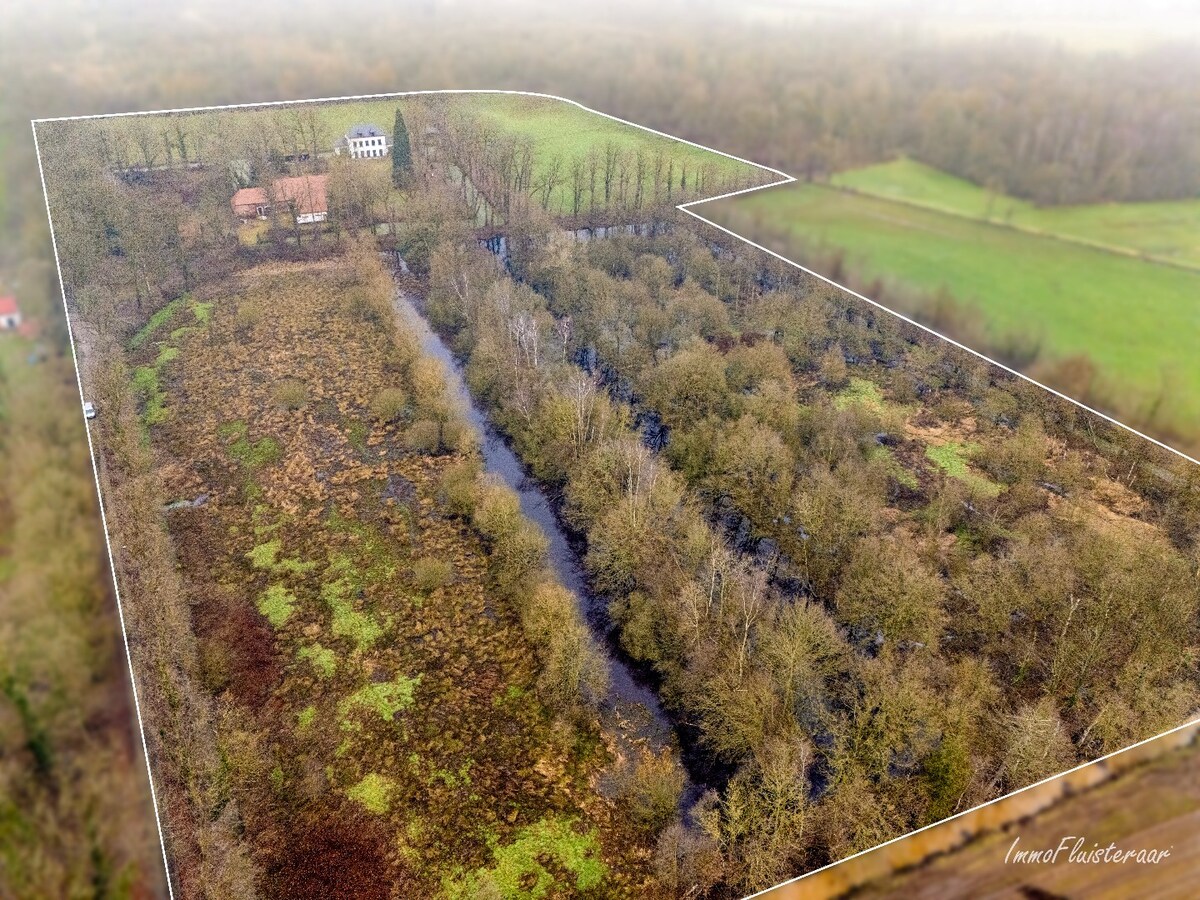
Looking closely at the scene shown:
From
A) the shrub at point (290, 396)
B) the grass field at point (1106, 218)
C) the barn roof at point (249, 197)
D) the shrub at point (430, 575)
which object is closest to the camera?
the grass field at point (1106, 218)

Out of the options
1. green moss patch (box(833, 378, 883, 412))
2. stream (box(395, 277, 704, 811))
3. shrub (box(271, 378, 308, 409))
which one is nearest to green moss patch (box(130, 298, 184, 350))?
shrub (box(271, 378, 308, 409))

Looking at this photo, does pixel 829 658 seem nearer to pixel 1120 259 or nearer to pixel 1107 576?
pixel 1107 576

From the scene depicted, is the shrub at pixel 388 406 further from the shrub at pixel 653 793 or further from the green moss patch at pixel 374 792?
the shrub at pixel 653 793

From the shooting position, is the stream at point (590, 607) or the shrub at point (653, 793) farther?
the stream at point (590, 607)

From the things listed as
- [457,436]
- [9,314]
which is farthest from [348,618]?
[9,314]

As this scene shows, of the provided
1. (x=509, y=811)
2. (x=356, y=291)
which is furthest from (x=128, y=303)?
(x=509, y=811)

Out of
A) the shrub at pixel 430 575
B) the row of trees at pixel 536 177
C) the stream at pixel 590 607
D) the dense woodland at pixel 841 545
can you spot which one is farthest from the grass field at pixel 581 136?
the shrub at pixel 430 575
